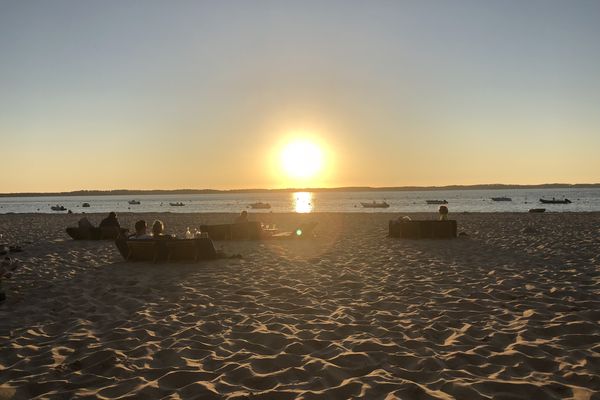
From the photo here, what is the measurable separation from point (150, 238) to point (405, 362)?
10441 millimetres

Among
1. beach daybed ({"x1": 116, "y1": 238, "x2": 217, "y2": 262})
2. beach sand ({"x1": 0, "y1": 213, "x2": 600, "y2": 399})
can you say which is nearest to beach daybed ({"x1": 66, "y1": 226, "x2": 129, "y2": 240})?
beach daybed ({"x1": 116, "y1": 238, "x2": 217, "y2": 262})

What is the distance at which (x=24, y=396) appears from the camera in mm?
4691

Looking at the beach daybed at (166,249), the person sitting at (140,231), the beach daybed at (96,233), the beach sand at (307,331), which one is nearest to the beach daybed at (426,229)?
the beach sand at (307,331)

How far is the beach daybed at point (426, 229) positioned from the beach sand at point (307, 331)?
6834mm

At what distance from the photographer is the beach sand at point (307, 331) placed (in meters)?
4.90

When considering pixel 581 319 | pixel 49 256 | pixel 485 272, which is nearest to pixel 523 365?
pixel 581 319

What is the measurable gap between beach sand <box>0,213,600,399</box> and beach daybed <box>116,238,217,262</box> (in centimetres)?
109

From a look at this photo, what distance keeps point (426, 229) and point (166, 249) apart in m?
11.7

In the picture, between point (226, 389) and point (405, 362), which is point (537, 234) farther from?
point (226, 389)

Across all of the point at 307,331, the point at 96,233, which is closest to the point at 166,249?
the point at 307,331

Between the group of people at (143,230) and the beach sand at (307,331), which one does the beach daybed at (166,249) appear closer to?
the group of people at (143,230)

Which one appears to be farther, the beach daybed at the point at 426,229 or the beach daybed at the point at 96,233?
the beach daybed at the point at 96,233

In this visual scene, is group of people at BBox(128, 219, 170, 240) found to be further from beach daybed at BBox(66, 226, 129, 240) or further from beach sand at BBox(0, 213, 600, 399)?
beach daybed at BBox(66, 226, 129, 240)

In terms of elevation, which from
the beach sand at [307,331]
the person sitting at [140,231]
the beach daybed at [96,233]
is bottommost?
the beach sand at [307,331]
